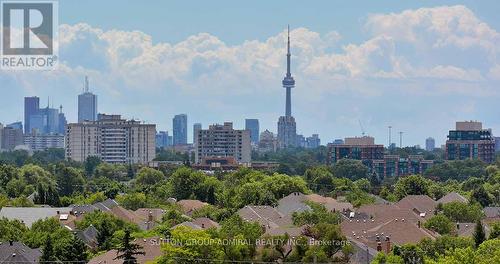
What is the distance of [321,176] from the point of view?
132 m

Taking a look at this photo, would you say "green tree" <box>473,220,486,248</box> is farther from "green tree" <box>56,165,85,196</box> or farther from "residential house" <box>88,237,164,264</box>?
"green tree" <box>56,165,85,196</box>

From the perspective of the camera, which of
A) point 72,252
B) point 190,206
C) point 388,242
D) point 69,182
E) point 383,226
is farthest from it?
point 69,182

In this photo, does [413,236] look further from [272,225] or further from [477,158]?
[477,158]

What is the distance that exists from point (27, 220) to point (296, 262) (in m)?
30.3

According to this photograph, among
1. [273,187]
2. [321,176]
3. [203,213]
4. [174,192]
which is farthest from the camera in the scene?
[321,176]

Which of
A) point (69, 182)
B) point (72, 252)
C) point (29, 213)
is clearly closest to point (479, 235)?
point (72, 252)

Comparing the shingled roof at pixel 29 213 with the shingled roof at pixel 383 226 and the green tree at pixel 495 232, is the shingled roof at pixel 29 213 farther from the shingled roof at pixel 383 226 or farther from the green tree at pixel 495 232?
the green tree at pixel 495 232

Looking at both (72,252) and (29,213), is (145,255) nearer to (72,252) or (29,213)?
(72,252)

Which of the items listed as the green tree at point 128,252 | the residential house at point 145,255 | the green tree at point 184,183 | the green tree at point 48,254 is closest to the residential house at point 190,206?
the green tree at point 184,183

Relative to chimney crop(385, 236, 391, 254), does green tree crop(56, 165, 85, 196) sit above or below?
above

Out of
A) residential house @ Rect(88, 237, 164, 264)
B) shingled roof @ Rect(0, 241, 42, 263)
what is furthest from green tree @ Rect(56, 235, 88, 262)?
shingled roof @ Rect(0, 241, 42, 263)

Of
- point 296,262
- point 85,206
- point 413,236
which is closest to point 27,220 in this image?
point 85,206

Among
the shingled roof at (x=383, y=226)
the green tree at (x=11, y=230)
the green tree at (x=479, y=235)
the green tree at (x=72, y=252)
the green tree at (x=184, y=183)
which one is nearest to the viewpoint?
the green tree at (x=72, y=252)

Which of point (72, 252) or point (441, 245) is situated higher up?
point (441, 245)
